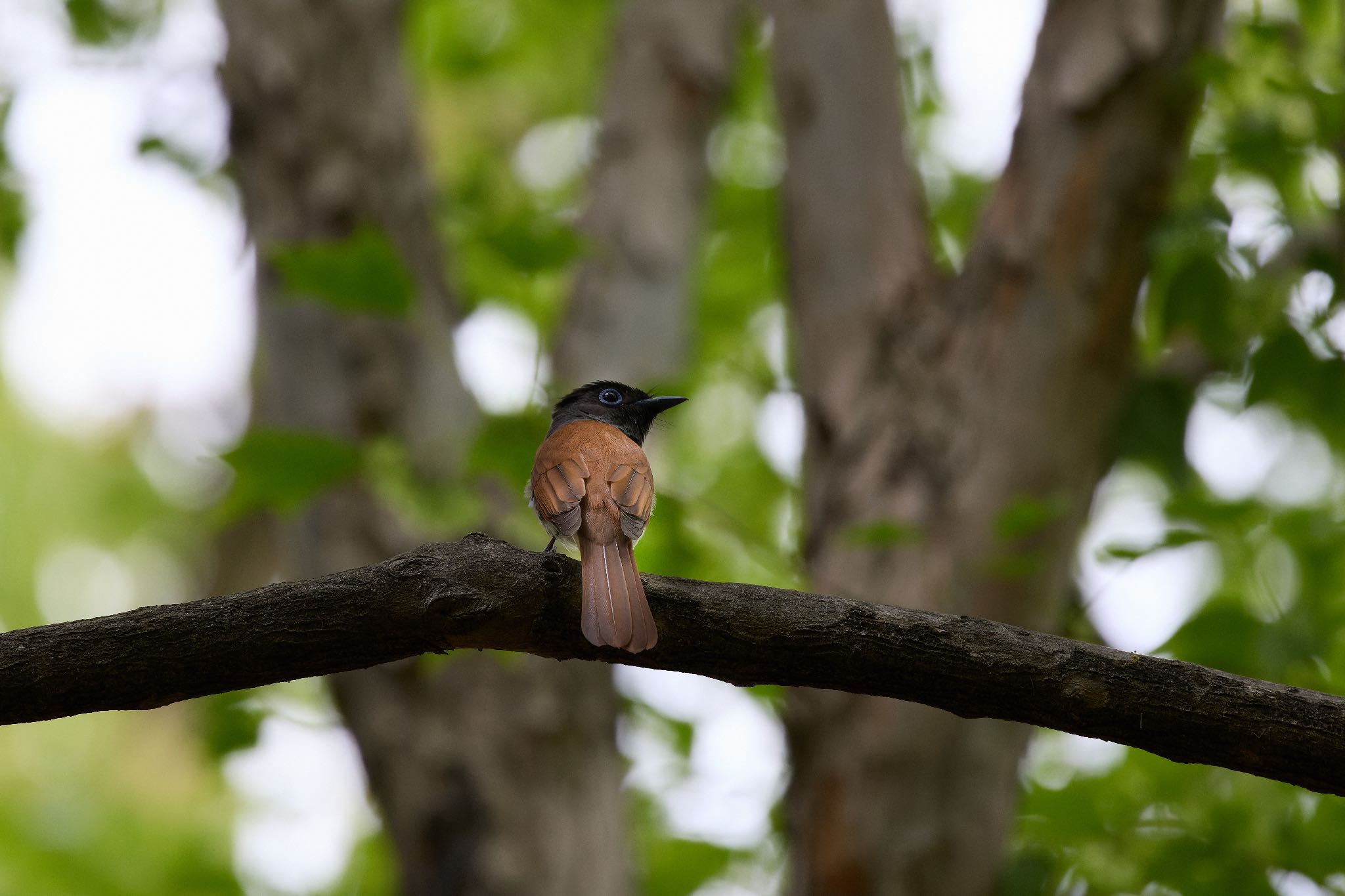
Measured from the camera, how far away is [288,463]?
12.9ft

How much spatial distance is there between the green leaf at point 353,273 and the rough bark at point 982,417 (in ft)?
5.55

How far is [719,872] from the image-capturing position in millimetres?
5527

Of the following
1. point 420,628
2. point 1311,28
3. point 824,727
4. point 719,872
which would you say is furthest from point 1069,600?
point 420,628

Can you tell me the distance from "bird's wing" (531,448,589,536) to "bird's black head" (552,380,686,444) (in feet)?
3.18

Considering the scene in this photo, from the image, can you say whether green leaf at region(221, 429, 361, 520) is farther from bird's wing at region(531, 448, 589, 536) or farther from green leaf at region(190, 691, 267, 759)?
green leaf at region(190, 691, 267, 759)

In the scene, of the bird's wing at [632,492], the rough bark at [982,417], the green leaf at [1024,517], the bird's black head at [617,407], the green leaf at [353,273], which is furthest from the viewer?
the bird's black head at [617,407]

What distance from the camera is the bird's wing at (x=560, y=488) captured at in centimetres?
337

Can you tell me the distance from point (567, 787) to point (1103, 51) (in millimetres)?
3352

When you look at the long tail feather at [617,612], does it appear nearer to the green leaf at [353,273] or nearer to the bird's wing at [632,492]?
the bird's wing at [632,492]

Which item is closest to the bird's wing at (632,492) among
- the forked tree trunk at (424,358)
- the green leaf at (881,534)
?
the green leaf at (881,534)

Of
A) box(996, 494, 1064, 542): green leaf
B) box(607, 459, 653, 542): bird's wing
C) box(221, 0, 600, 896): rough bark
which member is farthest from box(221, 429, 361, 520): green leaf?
box(996, 494, 1064, 542): green leaf

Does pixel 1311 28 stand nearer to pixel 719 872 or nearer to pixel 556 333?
pixel 556 333

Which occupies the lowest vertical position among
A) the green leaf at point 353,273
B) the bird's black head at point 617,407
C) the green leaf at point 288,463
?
the green leaf at point 288,463

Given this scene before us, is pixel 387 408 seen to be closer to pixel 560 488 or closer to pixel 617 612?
pixel 560 488
